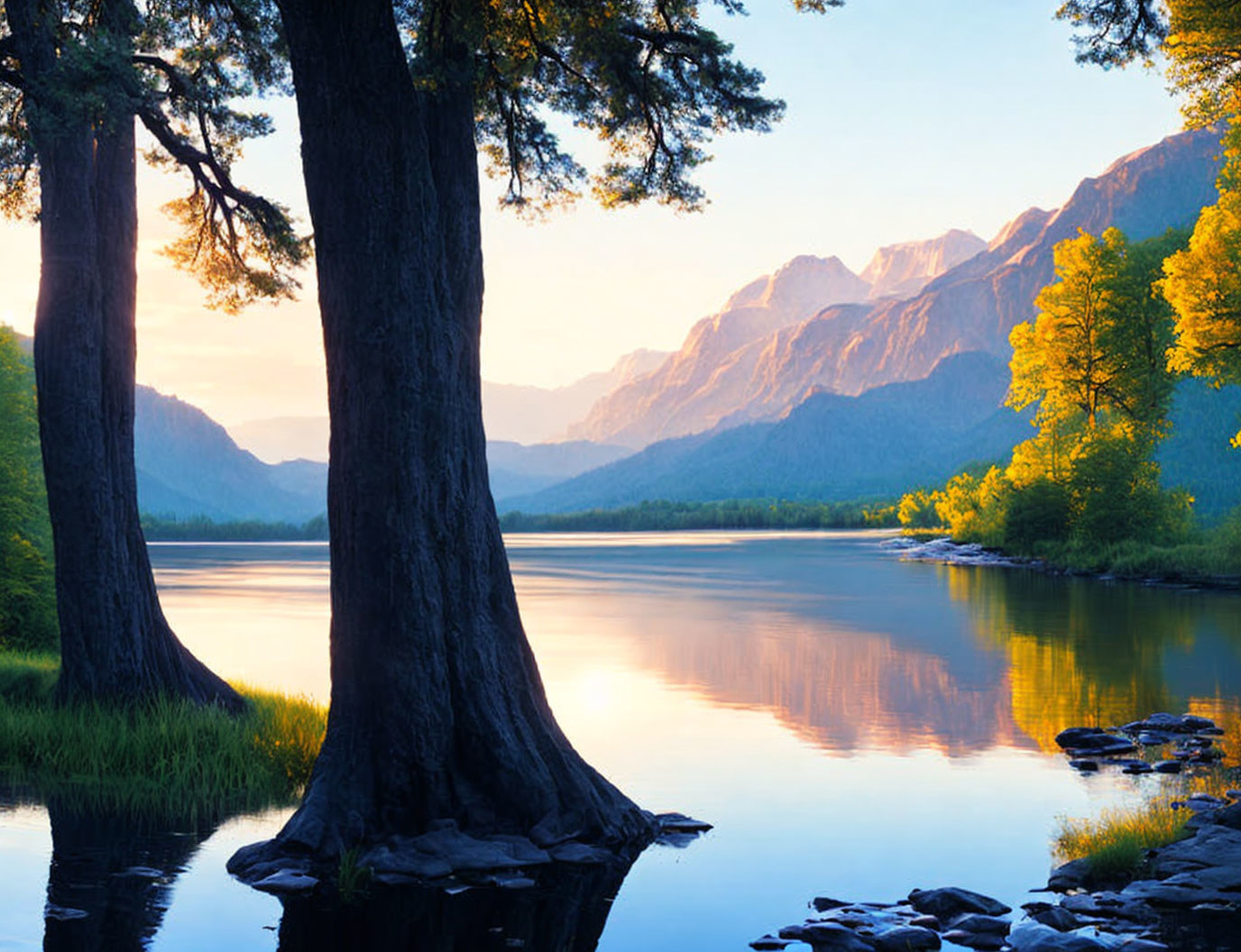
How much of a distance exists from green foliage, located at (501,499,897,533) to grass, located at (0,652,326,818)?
11934cm

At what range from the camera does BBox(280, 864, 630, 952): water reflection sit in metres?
7.44

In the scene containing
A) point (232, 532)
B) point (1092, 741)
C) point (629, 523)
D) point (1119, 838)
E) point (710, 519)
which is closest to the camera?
point (1119, 838)

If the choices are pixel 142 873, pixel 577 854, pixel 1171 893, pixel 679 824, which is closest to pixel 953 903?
pixel 1171 893

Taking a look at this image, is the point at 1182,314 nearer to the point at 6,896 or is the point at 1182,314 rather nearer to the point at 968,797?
the point at 968,797

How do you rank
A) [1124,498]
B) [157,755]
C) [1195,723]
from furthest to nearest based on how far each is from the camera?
1. [1124,498]
2. [1195,723]
3. [157,755]

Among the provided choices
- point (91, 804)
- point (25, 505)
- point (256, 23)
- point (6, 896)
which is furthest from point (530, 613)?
point (6, 896)

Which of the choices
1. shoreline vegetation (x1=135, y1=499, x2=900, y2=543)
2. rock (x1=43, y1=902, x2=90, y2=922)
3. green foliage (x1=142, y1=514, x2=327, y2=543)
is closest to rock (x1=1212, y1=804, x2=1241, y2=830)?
rock (x1=43, y1=902, x2=90, y2=922)

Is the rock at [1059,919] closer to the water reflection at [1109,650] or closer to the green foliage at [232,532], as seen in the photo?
the water reflection at [1109,650]

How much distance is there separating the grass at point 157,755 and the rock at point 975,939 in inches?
250

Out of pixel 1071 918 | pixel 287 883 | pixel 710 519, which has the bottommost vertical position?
pixel 1071 918

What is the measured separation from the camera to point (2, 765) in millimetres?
12227

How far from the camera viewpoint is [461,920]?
788 cm

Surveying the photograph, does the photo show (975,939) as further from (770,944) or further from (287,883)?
(287,883)

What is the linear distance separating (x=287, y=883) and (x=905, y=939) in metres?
4.10
